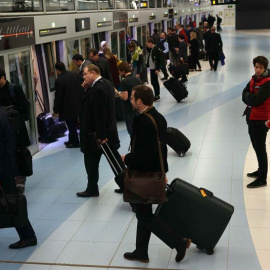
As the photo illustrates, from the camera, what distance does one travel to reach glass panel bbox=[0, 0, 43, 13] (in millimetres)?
8624

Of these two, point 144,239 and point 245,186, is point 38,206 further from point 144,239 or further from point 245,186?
point 245,186

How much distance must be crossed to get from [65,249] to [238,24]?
45012 millimetres

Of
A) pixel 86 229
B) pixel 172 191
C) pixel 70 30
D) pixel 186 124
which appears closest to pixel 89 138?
pixel 86 229

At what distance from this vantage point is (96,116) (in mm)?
6445

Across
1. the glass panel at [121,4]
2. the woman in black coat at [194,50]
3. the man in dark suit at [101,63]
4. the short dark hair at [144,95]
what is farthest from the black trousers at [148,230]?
the woman in black coat at [194,50]

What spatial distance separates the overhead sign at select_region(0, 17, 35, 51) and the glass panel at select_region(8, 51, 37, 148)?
264mm

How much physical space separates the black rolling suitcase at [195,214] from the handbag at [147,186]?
17.5 inches

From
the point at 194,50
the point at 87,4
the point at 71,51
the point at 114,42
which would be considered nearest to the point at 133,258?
the point at 71,51

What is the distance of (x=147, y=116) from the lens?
4.62m

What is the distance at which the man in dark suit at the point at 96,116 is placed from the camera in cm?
643

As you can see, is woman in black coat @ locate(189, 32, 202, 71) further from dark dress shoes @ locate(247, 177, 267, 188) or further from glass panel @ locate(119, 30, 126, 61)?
dark dress shoes @ locate(247, 177, 267, 188)

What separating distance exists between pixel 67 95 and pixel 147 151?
513cm

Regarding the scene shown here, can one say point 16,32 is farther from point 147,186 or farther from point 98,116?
point 147,186

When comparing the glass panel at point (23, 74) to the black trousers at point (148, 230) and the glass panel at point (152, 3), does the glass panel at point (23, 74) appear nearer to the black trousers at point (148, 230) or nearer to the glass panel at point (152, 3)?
the black trousers at point (148, 230)
